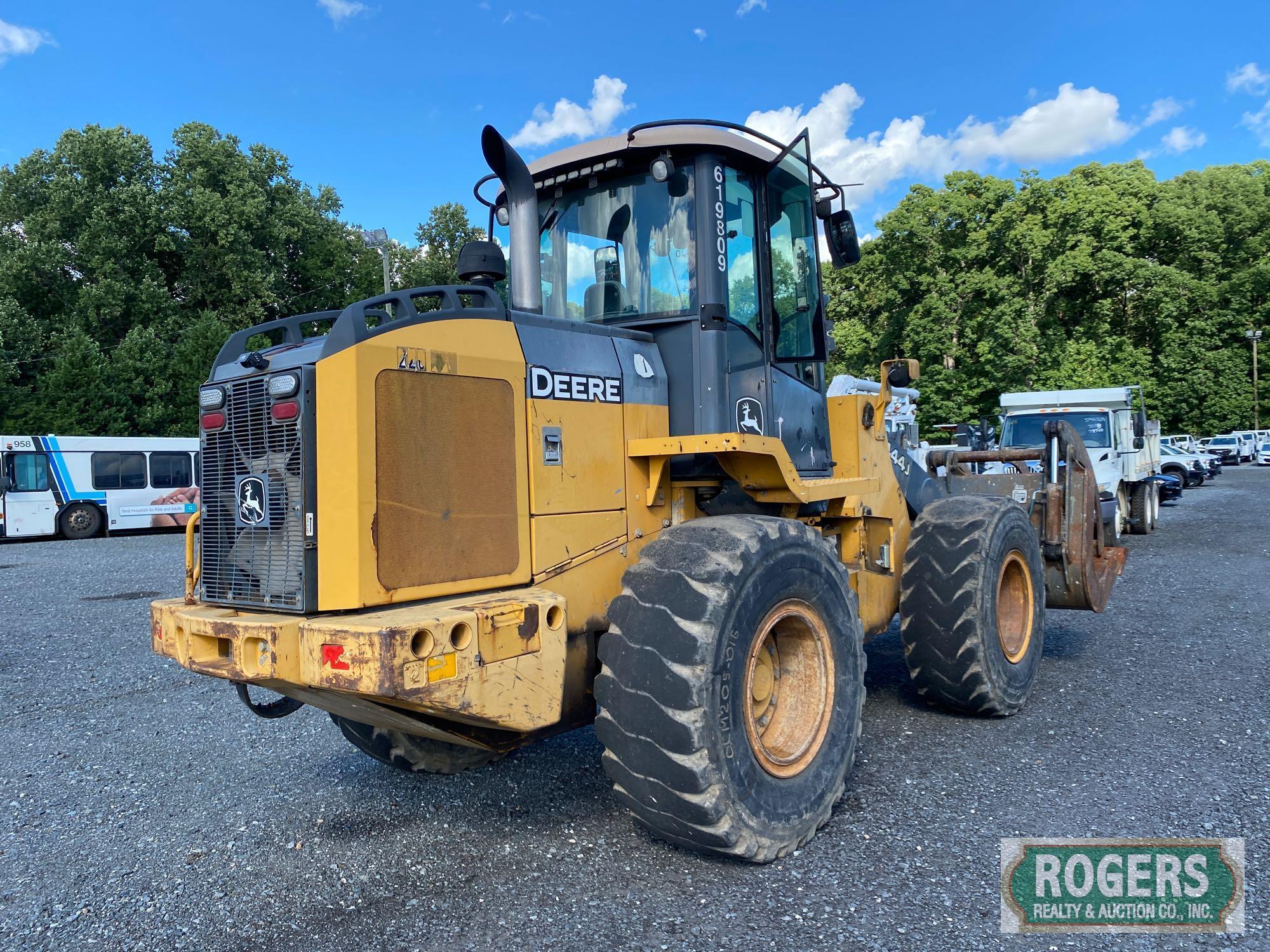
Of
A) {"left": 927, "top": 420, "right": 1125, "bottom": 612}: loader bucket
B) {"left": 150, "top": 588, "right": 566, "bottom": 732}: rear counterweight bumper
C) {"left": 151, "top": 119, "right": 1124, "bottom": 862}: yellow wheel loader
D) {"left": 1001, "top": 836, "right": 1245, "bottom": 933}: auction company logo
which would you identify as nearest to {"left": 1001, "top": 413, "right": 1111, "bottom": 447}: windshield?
{"left": 927, "top": 420, "right": 1125, "bottom": 612}: loader bucket

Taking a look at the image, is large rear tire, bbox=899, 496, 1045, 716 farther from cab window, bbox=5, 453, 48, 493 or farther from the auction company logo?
cab window, bbox=5, 453, 48, 493

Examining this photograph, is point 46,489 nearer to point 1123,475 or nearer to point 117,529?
point 117,529

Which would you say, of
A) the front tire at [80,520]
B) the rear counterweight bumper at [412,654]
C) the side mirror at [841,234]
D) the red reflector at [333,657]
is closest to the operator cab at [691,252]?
the side mirror at [841,234]

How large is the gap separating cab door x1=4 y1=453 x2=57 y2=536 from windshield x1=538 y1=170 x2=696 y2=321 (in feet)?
75.9

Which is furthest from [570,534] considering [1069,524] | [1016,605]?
[1069,524]

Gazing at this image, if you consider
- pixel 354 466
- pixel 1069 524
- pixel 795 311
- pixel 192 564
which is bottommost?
pixel 1069 524

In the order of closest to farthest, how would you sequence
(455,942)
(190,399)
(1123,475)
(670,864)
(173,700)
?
1. (455,942)
2. (670,864)
3. (173,700)
4. (1123,475)
5. (190,399)

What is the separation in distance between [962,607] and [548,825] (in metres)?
2.51

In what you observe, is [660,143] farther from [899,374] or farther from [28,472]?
[28,472]

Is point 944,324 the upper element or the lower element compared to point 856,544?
upper

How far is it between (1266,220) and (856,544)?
5015 cm

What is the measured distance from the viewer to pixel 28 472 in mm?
22625

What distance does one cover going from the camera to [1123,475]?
16156mm

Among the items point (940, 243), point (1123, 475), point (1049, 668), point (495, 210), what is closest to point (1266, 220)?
point (940, 243)
